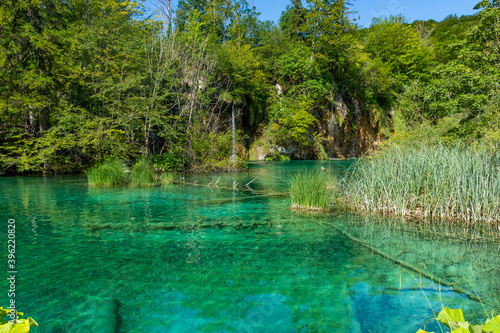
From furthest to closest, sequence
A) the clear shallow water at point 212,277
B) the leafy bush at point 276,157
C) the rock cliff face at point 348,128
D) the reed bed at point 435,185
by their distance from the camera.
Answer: the rock cliff face at point 348,128 → the leafy bush at point 276,157 → the reed bed at point 435,185 → the clear shallow water at point 212,277

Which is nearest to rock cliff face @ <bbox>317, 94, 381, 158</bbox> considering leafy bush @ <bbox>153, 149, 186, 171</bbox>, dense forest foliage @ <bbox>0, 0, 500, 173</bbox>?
dense forest foliage @ <bbox>0, 0, 500, 173</bbox>

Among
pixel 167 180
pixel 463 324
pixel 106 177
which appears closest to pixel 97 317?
pixel 463 324

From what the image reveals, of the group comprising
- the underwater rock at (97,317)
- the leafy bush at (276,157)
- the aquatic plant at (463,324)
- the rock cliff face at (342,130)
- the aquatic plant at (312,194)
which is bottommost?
the underwater rock at (97,317)

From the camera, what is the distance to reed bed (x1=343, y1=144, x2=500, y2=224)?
535 cm

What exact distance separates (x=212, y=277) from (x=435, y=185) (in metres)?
4.58

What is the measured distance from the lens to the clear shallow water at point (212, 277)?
261cm

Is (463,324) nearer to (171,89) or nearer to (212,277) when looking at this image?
(212,277)

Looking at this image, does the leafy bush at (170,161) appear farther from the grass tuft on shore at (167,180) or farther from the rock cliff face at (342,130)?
Result: the rock cliff face at (342,130)

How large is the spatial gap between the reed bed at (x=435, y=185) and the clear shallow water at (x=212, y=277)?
1.05 meters

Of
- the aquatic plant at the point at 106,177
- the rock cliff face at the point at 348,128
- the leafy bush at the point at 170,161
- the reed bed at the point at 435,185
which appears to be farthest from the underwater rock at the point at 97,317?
the rock cliff face at the point at 348,128

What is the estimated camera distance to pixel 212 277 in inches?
133

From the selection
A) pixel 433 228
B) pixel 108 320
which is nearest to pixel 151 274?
pixel 108 320

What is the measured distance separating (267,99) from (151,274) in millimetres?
22592

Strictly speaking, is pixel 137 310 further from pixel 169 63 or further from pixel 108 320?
pixel 169 63
